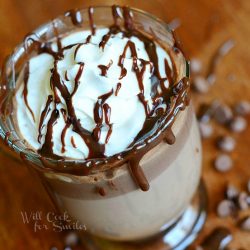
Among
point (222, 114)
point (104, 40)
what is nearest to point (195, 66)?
point (222, 114)

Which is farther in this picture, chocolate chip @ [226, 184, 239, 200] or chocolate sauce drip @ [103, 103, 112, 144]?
A: chocolate chip @ [226, 184, 239, 200]

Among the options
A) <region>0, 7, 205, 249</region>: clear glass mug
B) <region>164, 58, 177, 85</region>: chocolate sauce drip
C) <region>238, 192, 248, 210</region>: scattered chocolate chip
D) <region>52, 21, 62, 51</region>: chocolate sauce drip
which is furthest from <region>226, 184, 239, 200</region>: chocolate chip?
<region>52, 21, 62, 51</region>: chocolate sauce drip

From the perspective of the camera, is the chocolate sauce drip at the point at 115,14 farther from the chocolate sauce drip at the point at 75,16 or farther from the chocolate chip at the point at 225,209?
the chocolate chip at the point at 225,209

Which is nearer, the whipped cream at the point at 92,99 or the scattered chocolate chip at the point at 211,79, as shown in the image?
the whipped cream at the point at 92,99

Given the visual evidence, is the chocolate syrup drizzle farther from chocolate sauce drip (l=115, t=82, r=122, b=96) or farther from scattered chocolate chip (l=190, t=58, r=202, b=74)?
scattered chocolate chip (l=190, t=58, r=202, b=74)

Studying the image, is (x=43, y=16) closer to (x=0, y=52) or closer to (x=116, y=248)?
(x=0, y=52)

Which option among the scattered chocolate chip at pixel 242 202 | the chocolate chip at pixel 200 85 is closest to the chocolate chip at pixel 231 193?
the scattered chocolate chip at pixel 242 202
